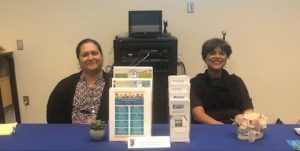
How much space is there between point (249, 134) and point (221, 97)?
85 centimetres

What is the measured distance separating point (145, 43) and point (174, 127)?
6.42 feet

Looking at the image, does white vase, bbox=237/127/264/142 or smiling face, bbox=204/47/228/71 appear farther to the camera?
smiling face, bbox=204/47/228/71

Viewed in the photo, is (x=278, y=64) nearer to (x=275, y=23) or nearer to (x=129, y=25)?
(x=275, y=23)

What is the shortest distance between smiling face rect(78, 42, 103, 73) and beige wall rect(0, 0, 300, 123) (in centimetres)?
147

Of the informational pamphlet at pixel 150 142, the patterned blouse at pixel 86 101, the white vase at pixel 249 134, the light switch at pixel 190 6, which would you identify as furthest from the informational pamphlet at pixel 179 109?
the light switch at pixel 190 6

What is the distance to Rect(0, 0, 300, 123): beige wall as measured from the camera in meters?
3.68

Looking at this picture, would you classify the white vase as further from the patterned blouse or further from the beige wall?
the beige wall

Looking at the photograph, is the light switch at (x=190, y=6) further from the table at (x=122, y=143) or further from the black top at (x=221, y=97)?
the table at (x=122, y=143)

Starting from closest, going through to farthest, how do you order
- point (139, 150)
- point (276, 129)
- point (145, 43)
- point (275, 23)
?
point (139, 150)
point (276, 129)
point (145, 43)
point (275, 23)

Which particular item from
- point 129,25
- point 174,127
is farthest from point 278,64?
point 174,127

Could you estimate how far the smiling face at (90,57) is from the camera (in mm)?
2270

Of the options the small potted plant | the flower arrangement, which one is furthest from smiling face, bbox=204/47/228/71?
the small potted plant

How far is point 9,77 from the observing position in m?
3.89

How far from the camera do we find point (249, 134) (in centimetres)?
157
